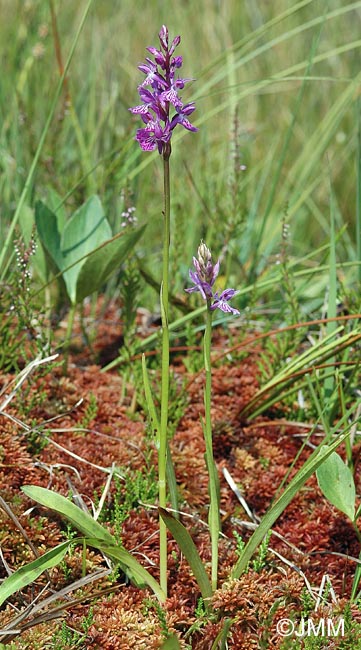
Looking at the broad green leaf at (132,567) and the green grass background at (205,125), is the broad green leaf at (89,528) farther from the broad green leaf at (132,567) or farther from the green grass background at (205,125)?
the green grass background at (205,125)

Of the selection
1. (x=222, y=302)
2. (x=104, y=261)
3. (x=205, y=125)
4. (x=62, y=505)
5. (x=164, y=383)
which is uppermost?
(x=205, y=125)

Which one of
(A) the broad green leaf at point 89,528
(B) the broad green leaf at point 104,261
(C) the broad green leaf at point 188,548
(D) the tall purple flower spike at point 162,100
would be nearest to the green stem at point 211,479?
(C) the broad green leaf at point 188,548

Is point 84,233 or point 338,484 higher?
point 84,233

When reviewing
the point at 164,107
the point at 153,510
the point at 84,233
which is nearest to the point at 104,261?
the point at 84,233

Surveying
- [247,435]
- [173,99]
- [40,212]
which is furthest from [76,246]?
[173,99]

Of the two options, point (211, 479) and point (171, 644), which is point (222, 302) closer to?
point (211, 479)

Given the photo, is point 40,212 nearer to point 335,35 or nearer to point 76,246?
point 76,246
